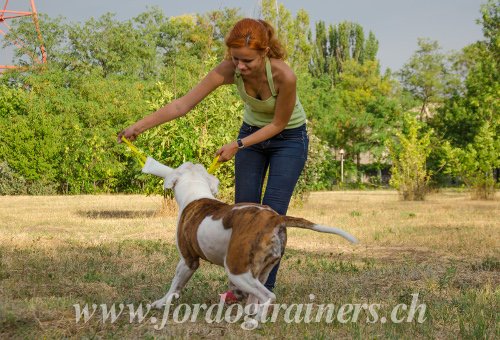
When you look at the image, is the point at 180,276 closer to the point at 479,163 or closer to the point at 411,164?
the point at 411,164

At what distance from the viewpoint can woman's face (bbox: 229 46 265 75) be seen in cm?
466

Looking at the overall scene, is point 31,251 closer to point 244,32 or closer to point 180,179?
point 180,179

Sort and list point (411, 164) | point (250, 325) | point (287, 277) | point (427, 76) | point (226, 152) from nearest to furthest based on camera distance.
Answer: point (250, 325) → point (226, 152) → point (287, 277) → point (411, 164) → point (427, 76)

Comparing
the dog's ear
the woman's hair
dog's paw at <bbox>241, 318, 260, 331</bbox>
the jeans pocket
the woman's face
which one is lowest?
dog's paw at <bbox>241, 318, 260, 331</bbox>

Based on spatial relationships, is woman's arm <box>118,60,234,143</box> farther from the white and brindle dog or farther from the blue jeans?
the white and brindle dog

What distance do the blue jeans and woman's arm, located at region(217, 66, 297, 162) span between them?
0.73 feet

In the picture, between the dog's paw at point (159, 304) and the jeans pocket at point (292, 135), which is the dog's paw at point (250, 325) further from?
the jeans pocket at point (292, 135)

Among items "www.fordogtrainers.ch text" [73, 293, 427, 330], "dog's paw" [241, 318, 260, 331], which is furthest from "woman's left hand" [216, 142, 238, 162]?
"dog's paw" [241, 318, 260, 331]

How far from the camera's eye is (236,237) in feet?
13.9

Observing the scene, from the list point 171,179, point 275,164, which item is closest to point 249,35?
point 275,164

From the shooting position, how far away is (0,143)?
27078mm

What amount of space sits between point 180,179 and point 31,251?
4.20 m

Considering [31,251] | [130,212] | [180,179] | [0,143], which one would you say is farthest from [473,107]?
[180,179]

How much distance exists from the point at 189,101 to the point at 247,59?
2.33 feet
